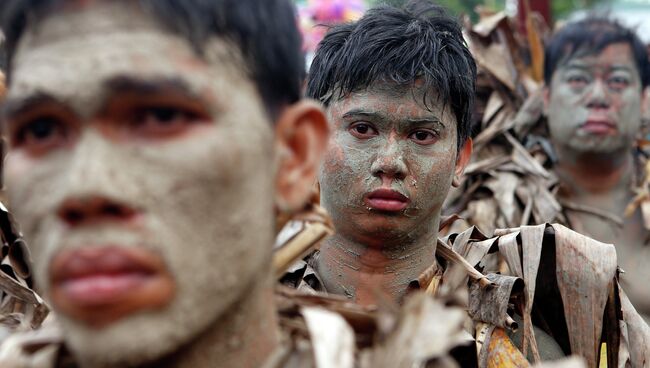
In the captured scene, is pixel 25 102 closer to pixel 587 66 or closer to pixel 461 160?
pixel 461 160

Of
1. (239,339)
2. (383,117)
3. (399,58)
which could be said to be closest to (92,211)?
(239,339)

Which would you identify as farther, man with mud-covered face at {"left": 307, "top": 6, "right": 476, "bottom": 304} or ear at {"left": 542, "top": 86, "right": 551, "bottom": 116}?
ear at {"left": 542, "top": 86, "right": 551, "bottom": 116}

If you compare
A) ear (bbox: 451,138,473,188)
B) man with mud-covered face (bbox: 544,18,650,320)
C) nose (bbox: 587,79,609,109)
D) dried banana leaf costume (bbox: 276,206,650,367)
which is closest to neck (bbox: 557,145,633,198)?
man with mud-covered face (bbox: 544,18,650,320)

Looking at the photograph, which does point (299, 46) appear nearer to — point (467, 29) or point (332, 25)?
point (332, 25)

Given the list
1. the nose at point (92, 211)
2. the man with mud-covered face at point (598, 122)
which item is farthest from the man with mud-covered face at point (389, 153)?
the man with mud-covered face at point (598, 122)

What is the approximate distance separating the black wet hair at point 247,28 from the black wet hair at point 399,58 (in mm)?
1620

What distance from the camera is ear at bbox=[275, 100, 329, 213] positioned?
7.94 ft

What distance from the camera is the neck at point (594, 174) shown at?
704cm

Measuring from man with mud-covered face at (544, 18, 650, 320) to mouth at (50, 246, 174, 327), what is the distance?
5.01 meters

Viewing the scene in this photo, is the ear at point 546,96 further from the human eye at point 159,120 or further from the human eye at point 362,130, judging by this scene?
the human eye at point 159,120

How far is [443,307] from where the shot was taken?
2141 mm

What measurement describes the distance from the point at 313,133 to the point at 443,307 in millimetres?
572

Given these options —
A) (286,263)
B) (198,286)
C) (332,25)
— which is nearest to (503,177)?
(332,25)

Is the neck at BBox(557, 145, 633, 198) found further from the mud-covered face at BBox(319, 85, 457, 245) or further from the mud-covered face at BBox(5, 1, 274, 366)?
the mud-covered face at BBox(5, 1, 274, 366)
